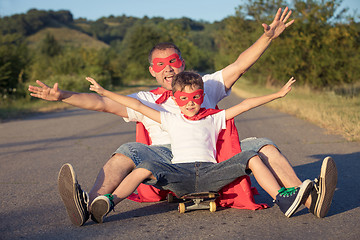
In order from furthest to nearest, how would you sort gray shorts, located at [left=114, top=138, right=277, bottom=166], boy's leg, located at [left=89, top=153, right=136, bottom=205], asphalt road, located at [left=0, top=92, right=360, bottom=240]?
gray shorts, located at [left=114, top=138, right=277, bottom=166] < boy's leg, located at [left=89, top=153, right=136, bottom=205] < asphalt road, located at [left=0, top=92, right=360, bottom=240]

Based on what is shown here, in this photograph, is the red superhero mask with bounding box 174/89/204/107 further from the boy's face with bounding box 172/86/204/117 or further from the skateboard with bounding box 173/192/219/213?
the skateboard with bounding box 173/192/219/213

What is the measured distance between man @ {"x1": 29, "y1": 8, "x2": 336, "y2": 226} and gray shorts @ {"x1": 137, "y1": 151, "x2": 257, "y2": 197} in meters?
0.25

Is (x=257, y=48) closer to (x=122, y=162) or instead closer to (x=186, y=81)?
(x=186, y=81)

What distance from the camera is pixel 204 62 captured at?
6312 cm

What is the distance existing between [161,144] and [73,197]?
3.75ft

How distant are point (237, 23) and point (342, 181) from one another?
31.8 m

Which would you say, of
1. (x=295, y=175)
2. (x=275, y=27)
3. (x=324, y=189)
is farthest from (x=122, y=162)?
(x=275, y=27)

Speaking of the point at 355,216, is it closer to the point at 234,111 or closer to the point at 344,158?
the point at 234,111

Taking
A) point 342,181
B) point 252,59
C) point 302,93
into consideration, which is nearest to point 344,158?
point 342,181

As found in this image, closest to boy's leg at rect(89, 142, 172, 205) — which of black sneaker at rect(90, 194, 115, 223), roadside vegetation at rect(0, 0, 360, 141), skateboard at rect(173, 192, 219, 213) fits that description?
black sneaker at rect(90, 194, 115, 223)

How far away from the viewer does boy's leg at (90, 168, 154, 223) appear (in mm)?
3889

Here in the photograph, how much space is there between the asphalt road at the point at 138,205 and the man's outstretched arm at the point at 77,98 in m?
0.99

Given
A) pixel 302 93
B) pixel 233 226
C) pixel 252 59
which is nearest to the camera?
pixel 233 226

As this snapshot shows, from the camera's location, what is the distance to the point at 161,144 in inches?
184
